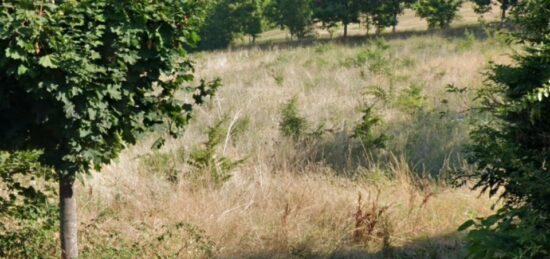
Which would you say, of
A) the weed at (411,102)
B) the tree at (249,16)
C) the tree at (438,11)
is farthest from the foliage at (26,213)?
the tree at (249,16)

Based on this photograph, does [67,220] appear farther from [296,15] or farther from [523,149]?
[296,15]

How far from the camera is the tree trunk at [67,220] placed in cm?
418

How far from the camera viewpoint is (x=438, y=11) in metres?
37.2

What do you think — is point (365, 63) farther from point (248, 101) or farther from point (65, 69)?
point (65, 69)

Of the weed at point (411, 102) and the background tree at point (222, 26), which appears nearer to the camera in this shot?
the weed at point (411, 102)

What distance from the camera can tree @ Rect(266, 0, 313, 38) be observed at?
44469 mm

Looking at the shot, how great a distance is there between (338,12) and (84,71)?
4036 cm

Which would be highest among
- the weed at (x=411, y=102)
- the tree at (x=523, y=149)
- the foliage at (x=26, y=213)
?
the tree at (x=523, y=149)

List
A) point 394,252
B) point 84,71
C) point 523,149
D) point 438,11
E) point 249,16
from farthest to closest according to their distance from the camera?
point 249,16, point 438,11, point 394,252, point 84,71, point 523,149

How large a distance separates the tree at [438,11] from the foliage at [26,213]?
113ft

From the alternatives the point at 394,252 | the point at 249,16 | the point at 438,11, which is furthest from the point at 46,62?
the point at 249,16

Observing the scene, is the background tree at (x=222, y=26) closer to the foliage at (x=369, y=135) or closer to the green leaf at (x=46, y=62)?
the foliage at (x=369, y=135)

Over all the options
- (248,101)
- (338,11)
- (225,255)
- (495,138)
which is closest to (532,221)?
(495,138)

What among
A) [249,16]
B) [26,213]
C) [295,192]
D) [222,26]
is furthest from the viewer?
[249,16]
